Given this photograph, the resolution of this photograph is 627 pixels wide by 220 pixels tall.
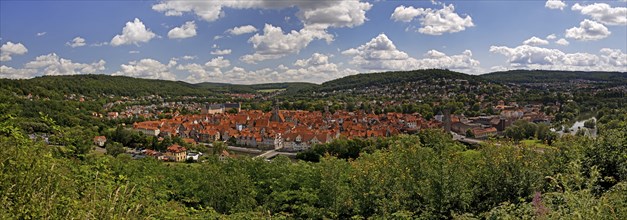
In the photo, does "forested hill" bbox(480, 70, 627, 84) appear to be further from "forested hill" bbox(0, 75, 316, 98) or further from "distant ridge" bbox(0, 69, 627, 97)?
"forested hill" bbox(0, 75, 316, 98)

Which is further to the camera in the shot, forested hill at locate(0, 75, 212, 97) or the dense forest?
forested hill at locate(0, 75, 212, 97)

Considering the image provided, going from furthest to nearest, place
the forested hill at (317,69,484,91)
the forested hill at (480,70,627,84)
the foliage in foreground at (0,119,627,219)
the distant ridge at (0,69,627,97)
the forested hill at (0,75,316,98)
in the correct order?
1. the forested hill at (480,70,627,84)
2. the forested hill at (317,69,484,91)
3. the distant ridge at (0,69,627,97)
4. the forested hill at (0,75,316,98)
5. the foliage in foreground at (0,119,627,219)

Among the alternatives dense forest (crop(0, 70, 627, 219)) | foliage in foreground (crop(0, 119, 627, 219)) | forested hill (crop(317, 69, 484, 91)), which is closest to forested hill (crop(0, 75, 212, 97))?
forested hill (crop(317, 69, 484, 91))

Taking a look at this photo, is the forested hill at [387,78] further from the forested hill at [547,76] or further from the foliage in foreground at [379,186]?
the foliage in foreground at [379,186]

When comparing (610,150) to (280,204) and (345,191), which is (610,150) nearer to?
(345,191)

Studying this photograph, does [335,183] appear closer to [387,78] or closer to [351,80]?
[387,78]

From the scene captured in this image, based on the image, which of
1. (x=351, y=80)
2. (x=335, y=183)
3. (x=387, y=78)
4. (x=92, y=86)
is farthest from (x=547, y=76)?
(x=335, y=183)

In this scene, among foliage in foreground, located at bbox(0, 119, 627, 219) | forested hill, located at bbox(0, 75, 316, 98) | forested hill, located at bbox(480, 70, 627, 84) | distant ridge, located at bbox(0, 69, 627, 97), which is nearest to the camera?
foliage in foreground, located at bbox(0, 119, 627, 219)
